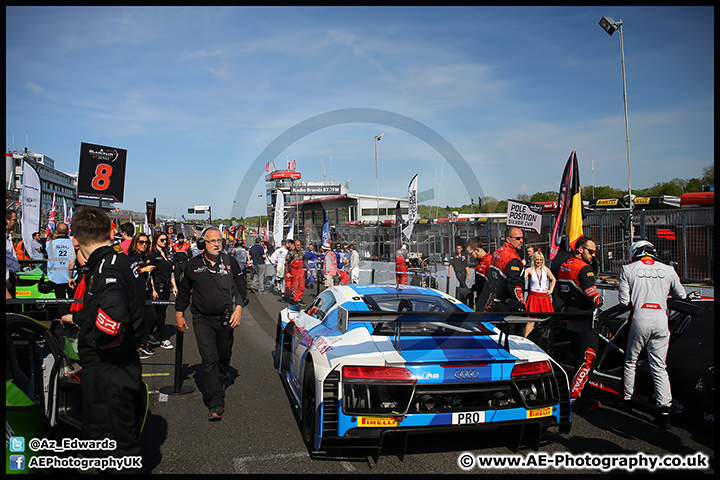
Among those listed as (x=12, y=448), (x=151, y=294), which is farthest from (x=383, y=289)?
(x=151, y=294)

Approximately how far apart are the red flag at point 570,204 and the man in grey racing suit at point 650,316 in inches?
139

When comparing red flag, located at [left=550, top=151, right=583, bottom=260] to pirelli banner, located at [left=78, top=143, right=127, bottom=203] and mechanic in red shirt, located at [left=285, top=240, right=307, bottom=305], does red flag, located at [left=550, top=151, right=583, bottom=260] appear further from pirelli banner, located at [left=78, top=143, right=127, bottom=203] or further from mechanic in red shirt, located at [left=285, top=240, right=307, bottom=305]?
pirelli banner, located at [left=78, top=143, right=127, bottom=203]

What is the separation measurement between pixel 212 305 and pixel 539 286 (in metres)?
4.48

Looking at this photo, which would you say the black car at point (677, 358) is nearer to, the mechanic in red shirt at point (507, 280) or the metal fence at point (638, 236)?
the mechanic in red shirt at point (507, 280)

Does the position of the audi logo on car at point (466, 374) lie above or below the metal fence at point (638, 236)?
below

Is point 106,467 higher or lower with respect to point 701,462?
higher

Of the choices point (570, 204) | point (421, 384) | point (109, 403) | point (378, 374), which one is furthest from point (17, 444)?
point (570, 204)

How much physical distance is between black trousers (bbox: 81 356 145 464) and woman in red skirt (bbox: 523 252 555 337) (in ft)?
17.4

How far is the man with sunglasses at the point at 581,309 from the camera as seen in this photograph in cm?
488

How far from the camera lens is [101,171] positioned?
11922mm

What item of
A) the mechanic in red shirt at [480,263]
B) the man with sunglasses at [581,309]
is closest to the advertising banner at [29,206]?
the mechanic in red shirt at [480,263]

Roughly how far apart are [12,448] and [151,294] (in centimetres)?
493

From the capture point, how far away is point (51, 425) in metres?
3.31

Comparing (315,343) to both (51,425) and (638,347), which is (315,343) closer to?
(51,425)
